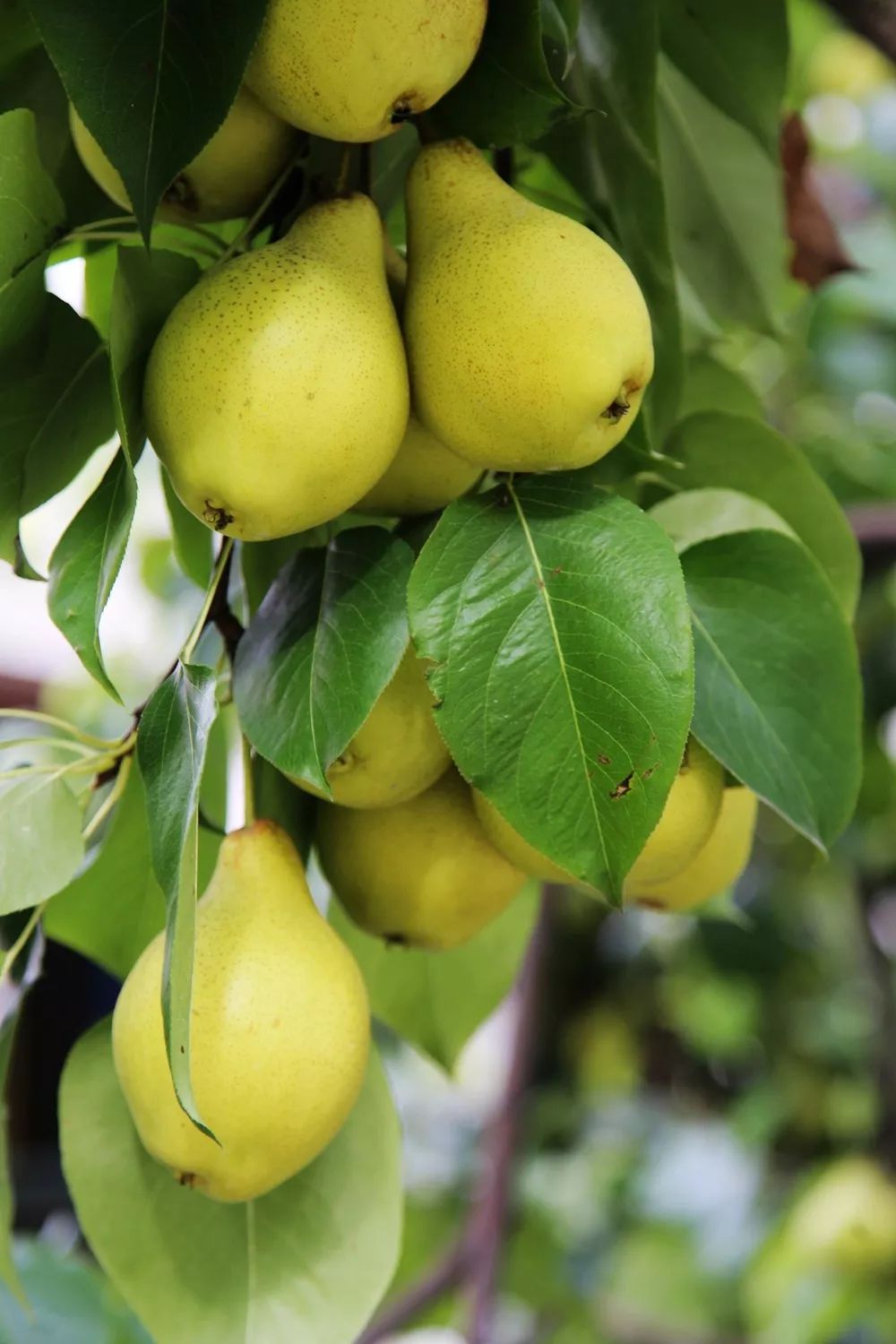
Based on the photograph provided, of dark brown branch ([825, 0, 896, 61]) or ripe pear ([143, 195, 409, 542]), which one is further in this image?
dark brown branch ([825, 0, 896, 61])

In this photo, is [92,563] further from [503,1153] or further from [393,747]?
[503,1153]

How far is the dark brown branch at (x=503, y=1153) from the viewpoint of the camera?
1.01 meters

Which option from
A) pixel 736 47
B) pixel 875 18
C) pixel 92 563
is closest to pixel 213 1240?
pixel 92 563

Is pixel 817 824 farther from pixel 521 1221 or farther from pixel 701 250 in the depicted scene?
pixel 521 1221

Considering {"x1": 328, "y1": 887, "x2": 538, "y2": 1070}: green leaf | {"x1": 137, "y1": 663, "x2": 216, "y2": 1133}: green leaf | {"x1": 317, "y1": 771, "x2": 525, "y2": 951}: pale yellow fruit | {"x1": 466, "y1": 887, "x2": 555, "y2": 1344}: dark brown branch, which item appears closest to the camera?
{"x1": 137, "y1": 663, "x2": 216, "y2": 1133}: green leaf

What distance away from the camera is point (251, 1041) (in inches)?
13.6

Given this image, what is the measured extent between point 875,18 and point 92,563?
1.85ft

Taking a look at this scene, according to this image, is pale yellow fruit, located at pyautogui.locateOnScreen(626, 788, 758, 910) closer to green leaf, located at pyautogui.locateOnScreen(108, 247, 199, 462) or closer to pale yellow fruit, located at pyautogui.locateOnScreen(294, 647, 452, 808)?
pale yellow fruit, located at pyautogui.locateOnScreen(294, 647, 452, 808)

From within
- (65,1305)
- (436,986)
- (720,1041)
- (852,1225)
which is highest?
(436,986)

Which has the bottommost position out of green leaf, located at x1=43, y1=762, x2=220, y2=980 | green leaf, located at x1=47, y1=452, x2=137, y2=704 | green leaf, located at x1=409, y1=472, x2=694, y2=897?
green leaf, located at x1=43, y1=762, x2=220, y2=980

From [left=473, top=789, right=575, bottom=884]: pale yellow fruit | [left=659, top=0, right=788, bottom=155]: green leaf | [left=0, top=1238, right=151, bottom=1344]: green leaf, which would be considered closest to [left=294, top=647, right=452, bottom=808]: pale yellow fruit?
[left=473, top=789, right=575, bottom=884]: pale yellow fruit

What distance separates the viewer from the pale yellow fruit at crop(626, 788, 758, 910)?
46 centimetres

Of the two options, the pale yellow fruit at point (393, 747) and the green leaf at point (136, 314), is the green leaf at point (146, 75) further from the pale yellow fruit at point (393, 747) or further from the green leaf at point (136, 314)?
the pale yellow fruit at point (393, 747)

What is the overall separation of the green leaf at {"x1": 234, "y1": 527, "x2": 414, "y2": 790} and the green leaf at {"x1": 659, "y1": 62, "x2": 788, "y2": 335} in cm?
29
